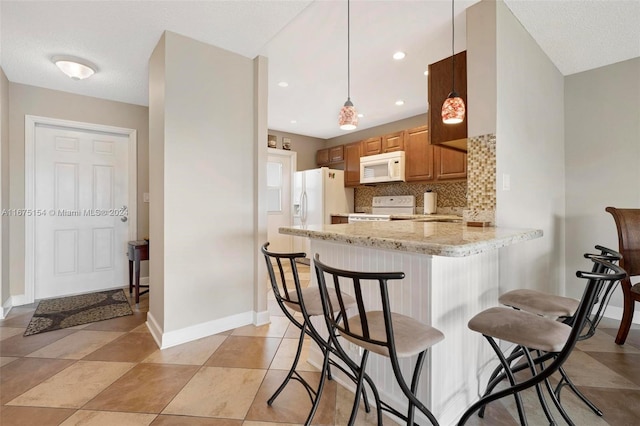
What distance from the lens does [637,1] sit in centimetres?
193

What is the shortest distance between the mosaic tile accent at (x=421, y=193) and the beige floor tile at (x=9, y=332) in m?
4.60

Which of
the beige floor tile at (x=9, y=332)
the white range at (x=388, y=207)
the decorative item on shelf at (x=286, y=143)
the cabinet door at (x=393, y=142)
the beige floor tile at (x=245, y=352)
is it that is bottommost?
the beige floor tile at (x=245, y=352)

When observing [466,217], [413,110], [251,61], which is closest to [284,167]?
[413,110]

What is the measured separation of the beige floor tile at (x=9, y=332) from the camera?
93.1 inches

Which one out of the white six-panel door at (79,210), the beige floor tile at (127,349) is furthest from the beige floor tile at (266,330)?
the white six-panel door at (79,210)

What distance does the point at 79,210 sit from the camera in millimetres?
3475

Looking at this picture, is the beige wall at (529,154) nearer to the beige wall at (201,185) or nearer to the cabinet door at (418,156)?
the cabinet door at (418,156)

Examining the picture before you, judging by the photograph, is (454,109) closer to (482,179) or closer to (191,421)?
(482,179)

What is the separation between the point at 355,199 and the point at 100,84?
408 centimetres

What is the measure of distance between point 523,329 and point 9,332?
3.67m

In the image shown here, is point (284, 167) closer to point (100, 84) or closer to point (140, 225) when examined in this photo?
point (140, 225)

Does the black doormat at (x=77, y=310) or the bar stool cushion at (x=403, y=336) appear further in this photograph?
the black doormat at (x=77, y=310)

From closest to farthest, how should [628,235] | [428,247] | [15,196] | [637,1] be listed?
[428,247]
[637,1]
[628,235]
[15,196]

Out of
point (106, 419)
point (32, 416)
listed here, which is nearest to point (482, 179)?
point (106, 419)
